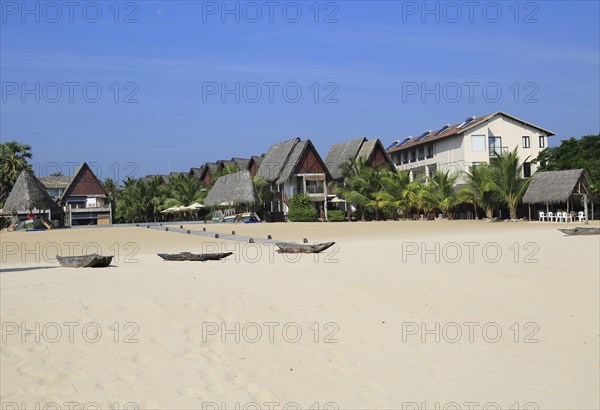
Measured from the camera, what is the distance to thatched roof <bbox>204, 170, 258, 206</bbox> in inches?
1939

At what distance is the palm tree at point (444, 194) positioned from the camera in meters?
45.7

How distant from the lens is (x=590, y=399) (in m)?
6.98

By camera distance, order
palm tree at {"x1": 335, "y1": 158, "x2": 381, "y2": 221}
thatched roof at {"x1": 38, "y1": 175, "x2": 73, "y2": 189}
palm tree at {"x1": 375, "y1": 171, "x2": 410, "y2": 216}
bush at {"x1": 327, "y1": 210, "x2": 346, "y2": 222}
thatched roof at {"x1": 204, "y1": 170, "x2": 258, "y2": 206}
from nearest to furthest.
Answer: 1. palm tree at {"x1": 375, "y1": 171, "x2": 410, "y2": 216}
2. palm tree at {"x1": 335, "y1": 158, "x2": 381, "y2": 221}
3. thatched roof at {"x1": 204, "y1": 170, "x2": 258, "y2": 206}
4. bush at {"x1": 327, "y1": 210, "x2": 346, "y2": 222}
5. thatched roof at {"x1": 38, "y1": 175, "x2": 73, "y2": 189}

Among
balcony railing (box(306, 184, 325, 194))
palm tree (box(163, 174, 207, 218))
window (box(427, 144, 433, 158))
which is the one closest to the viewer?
balcony railing (box(306, 184, 325, 194))

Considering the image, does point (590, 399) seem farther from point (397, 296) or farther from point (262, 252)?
point (262, 252)

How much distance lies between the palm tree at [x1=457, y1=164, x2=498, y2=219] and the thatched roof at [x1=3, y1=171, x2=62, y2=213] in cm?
2937

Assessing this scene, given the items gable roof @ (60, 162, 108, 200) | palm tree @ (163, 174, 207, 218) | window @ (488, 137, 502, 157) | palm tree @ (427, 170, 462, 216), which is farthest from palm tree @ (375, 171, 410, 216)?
gable roof @ (60, 162, 108, 200)

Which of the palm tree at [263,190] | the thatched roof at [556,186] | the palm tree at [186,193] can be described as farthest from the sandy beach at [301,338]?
the palm tree at [186,193]

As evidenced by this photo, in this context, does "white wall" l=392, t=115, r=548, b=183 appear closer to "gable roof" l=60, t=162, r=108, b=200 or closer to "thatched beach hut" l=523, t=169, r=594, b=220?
"thatched beach hut" l=523, t=169, r=594, b=220

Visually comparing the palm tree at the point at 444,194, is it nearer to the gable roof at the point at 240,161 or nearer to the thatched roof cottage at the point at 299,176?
the thatched roof cottage at the point at 299,176

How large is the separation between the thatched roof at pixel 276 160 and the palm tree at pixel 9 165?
834 inches

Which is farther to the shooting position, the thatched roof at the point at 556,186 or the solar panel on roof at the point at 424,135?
the solar panel on roof at the point at 424,135

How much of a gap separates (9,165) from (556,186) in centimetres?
4533

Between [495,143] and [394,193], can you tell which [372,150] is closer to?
[394,193]
